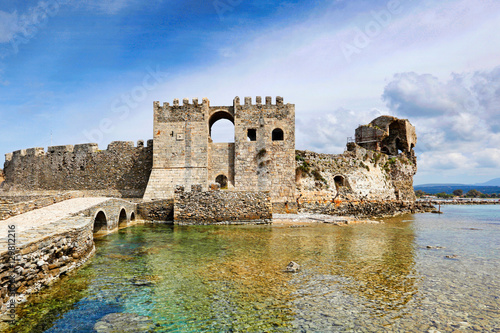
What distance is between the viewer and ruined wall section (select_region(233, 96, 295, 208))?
73.6 feet

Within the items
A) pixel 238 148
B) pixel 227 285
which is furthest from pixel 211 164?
pixel 227 285

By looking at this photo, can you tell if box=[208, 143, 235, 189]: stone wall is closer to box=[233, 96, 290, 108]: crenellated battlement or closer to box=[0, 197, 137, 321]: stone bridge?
box=[233, 96, 290, 108]: crenellated battlement

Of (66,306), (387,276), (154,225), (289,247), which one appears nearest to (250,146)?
(154,225)

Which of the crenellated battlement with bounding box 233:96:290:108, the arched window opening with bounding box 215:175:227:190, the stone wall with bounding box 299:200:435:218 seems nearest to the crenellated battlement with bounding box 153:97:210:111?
the crenellated battlement with bounding box 233:96:290:108

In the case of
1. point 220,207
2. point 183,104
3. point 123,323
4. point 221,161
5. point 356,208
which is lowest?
point 123,323

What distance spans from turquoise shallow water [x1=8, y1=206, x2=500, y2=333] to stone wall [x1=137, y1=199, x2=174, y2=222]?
6.61 meters

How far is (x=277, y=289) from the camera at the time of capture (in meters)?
7.15

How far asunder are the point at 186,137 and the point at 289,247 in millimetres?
13628

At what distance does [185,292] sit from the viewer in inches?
274

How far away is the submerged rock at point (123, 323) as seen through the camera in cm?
522

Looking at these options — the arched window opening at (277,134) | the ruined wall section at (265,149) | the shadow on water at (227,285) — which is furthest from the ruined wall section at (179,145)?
the shadow on water at (227,285)

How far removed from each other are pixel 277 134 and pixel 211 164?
19.4ft

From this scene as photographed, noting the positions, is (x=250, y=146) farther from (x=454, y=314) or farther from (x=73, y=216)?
(x=454, y=314)

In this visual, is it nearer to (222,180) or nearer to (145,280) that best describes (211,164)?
(222,180)
